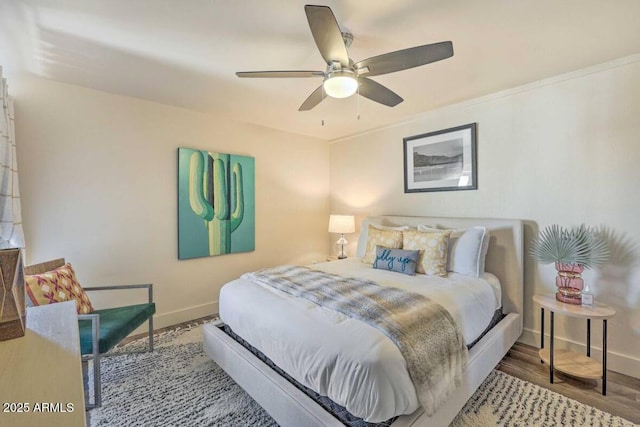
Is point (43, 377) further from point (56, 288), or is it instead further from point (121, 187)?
point (121, 187)

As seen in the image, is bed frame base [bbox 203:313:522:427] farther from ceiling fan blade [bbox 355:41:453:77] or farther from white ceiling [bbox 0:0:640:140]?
white ceiling [bbox 0:0:640:140]

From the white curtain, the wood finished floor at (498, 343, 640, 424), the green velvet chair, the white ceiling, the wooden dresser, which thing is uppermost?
the white ceiling

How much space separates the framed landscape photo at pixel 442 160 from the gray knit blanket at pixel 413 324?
1.71 meters

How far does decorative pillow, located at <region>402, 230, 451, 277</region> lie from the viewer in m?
2.62

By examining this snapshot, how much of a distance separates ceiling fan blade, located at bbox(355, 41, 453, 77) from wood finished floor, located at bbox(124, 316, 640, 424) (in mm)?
2398

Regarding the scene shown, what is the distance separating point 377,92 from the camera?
2.09m

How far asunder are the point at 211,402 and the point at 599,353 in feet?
9.93

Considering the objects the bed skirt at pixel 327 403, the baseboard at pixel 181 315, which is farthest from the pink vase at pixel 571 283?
the baseboard at pixel 181 315

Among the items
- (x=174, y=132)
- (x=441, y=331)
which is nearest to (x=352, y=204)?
(x=174, y=132)

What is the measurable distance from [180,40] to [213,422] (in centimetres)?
245

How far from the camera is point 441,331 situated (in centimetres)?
169

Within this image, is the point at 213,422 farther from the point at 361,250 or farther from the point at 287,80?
the point at 287,80

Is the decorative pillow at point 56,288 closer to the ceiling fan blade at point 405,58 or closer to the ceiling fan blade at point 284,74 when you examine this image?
the ceiling fan blade at point 284,74

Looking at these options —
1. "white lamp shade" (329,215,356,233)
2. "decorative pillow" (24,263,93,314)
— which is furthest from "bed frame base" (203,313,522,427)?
"white lamp shade" (329,215,356,233)
